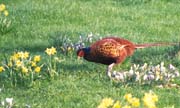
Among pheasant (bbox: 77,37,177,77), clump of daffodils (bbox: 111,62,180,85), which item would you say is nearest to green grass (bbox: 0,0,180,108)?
clump of daffodils (bbox: 111,62,180,85)

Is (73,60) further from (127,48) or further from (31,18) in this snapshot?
(31,18)

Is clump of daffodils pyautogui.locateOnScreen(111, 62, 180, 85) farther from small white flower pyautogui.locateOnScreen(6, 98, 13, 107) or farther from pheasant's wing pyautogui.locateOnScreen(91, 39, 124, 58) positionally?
small white flower pyautogui.locateOnScreen(6, 98, 13, 107)

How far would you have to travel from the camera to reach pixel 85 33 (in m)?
10.3

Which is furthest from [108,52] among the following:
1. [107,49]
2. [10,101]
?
[10,101]

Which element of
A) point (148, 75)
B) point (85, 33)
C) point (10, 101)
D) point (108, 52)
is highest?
point (108, 52)

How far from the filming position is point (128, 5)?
12836 millimetres

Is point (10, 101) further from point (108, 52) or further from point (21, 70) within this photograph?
point (108, 52)

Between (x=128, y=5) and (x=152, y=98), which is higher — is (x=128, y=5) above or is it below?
below

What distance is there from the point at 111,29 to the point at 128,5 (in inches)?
85.8

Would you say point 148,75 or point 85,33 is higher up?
point 148,75

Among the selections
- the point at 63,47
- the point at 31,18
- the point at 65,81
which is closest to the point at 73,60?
the point at 63,47

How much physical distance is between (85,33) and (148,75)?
2987mm

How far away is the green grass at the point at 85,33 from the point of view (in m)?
7.09

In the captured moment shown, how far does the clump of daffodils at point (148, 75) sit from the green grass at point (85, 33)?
110 mm
